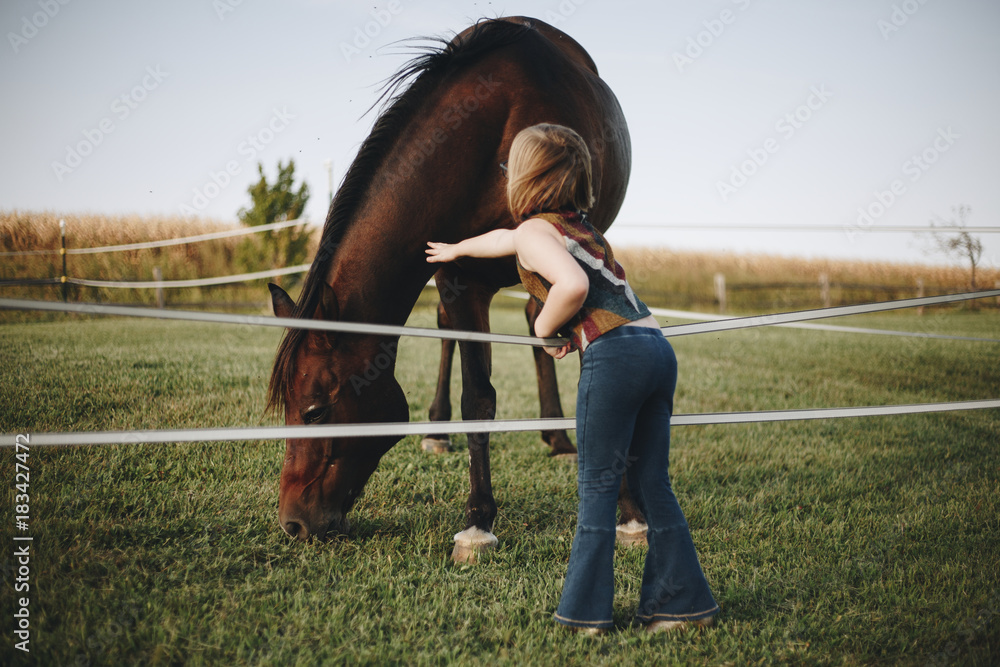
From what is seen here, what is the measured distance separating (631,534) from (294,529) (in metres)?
1.49

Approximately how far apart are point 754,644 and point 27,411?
394 centimetres

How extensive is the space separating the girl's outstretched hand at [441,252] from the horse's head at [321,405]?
0.43 meters

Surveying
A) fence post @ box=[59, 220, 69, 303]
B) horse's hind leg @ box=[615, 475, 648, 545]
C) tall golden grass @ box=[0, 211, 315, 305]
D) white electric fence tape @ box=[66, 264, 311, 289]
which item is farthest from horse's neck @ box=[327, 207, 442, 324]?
fence post @ box=[59, 220, 69, 303]

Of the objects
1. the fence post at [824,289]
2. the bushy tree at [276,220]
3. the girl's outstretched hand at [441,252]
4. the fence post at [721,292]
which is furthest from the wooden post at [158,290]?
the fence post at [824,289]

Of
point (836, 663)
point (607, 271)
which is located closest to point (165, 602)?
point (607, 271)

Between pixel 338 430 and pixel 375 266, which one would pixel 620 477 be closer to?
pixel 338 430

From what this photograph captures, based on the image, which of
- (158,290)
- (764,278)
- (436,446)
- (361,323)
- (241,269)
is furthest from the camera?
(764,278)

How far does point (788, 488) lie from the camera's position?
10.8 ft

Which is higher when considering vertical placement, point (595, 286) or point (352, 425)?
point (595, 286)

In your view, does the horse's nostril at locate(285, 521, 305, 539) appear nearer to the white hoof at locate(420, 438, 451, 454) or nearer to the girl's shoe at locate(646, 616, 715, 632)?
the girl's shoe at locate(646, 616, 715, 632)

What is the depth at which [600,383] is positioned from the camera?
1771mm

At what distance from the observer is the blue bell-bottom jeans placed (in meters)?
1.77

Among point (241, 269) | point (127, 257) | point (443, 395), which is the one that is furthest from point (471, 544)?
point (241, 269)

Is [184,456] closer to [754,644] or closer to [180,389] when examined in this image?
[180,389]
